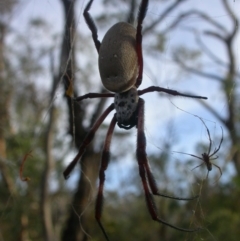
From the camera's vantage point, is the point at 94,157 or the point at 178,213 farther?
the point at 178,213

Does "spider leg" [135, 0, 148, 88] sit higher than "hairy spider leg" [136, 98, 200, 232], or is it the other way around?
"spider leg" [135, 0, 148, 88]

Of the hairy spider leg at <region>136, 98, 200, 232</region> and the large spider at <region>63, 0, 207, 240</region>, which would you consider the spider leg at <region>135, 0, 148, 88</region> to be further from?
the hairy spider leg at <region>136, 98, 200, 232</region>

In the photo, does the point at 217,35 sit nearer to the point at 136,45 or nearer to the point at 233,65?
the point at 233,65

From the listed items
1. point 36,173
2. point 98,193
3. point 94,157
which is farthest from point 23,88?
point 98,193

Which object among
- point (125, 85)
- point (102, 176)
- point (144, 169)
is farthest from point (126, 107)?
point (102, 176)

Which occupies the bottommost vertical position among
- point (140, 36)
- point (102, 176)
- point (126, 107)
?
point (102, 176)

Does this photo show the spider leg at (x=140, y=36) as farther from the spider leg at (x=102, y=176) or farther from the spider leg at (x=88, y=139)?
the spider leg at (x=102, y=176)

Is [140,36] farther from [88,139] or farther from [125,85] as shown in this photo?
[88,139]

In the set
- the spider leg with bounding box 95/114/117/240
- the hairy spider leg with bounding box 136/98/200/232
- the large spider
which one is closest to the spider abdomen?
the large spider
